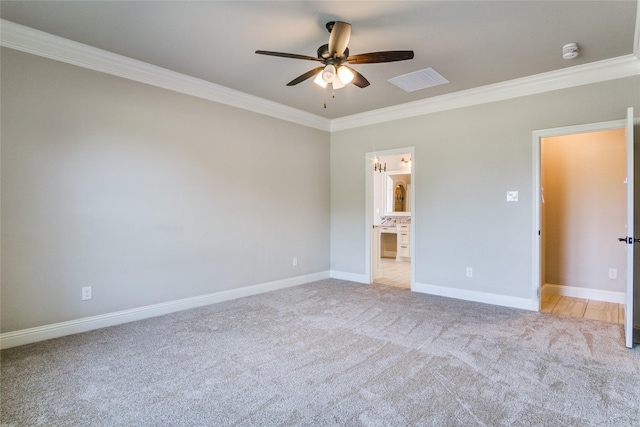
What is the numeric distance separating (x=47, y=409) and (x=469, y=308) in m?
3.96

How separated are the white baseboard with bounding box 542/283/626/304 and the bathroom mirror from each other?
12.4ft

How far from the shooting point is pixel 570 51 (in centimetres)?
315

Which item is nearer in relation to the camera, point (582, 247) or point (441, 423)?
point (441, 423)

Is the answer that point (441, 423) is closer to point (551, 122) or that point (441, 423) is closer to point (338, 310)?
point (338, 310)

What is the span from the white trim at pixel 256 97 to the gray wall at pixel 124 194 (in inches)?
3.7

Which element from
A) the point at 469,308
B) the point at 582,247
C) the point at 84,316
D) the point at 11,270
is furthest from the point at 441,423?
the point at 582,247

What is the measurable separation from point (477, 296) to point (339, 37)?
353cm

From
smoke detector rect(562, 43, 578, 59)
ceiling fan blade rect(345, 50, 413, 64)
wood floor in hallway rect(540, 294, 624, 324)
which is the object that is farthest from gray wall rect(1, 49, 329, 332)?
wood floor in hallway rect(540, 294, 624, 324)

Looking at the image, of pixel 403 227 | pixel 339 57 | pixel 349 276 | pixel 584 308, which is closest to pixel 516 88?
pixel 339 57

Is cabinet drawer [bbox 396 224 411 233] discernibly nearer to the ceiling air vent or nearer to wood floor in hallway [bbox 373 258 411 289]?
wood floor in hallway [bbox 373 258 411 289]

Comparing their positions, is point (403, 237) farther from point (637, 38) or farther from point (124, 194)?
point (124, 194)

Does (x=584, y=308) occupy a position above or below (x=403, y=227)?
below

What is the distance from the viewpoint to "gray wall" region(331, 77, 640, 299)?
12.3 ft

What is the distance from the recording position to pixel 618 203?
433 centimetres
